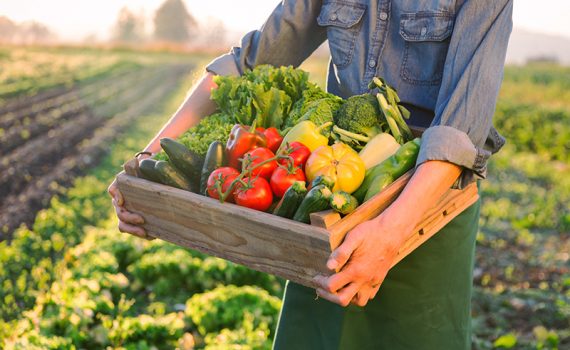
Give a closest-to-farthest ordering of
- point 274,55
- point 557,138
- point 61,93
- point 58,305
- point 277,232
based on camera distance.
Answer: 1. point 277,232
2. point 274,55
3. point 58,305
4. point 557,138
5. point 61,93

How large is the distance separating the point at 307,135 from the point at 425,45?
1.89ft

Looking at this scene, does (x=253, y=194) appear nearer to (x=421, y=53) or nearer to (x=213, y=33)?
(x=421, y=53)

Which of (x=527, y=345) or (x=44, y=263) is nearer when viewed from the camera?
(x=527, y=345)

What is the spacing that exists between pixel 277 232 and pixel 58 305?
2805mm

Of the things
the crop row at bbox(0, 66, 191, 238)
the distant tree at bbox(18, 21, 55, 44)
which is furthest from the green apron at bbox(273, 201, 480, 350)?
the distant tree at bbox(18, 21, 55, 44)

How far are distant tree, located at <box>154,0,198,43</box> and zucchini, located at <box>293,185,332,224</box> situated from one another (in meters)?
136

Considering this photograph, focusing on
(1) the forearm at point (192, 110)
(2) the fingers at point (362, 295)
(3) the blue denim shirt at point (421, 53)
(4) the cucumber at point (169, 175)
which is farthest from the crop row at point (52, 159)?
(2) the fingers at point (362, 295)

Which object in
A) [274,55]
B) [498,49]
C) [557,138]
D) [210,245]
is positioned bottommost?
[557,138]

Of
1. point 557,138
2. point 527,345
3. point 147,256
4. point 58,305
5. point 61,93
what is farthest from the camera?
point 61,93

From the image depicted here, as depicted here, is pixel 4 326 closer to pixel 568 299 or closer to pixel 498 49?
pixel 498 49

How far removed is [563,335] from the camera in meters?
4.75

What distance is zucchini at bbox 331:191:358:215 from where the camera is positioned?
1.97 metres

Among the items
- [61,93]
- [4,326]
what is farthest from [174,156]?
[61,93]

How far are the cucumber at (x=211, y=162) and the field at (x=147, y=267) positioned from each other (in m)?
1.76
